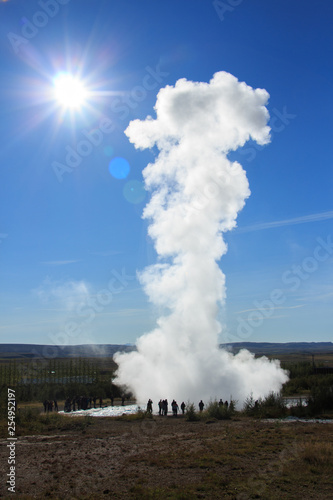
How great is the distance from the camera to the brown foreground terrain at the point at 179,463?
12.3 metres

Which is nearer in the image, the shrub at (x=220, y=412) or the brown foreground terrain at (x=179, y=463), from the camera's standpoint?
the brown foreground terrain at (x=179, y=463)

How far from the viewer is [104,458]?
16.9m

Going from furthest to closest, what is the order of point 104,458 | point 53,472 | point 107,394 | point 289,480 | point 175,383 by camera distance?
point 107,394 → point 175,383 → point 104,458 → point 53,472 → point 289,480

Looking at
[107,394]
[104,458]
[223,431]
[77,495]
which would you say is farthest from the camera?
[107,394]

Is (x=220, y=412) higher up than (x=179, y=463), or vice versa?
(x=179, y=463)

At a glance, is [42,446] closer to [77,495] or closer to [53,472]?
[53,472]

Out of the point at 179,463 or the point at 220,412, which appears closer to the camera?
the point at 179,463

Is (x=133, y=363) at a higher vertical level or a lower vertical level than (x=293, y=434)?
higher

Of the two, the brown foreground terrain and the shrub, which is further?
the shrub

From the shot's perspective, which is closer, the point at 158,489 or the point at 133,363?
the point at 158,489

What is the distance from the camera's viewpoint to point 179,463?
15.5 metres

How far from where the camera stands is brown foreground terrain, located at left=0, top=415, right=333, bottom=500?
12328mm

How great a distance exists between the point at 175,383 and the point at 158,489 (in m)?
27.3

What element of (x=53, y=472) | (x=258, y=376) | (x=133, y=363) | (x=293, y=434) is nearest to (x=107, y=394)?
(x=133, y=363)
